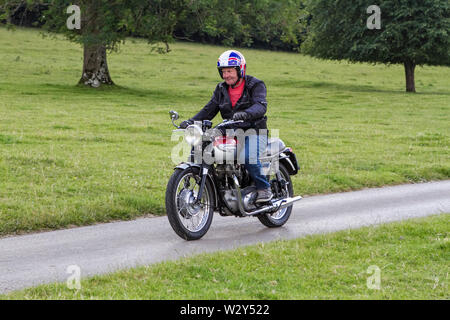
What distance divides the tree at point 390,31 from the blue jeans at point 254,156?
102 feet

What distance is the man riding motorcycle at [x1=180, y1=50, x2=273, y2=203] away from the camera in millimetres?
7828

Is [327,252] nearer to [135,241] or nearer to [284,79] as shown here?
[135,241]

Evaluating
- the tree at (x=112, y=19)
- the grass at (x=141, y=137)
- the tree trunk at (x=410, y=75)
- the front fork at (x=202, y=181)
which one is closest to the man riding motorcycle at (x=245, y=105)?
the front fork at (x=202, y=181)

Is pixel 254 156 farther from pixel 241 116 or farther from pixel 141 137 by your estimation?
pixel 141 137

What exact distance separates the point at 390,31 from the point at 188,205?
32840 millimetres

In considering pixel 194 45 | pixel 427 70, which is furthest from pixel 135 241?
pixel 194 45

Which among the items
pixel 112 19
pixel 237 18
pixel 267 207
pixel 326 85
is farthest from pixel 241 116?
pixel 326 85

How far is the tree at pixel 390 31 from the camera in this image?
123ft

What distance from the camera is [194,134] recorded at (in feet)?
24.6

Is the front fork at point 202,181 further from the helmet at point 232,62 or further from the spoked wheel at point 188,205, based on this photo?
the helmet at point 232,62

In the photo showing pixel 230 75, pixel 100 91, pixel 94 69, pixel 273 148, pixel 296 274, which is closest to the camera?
pixel 296 274

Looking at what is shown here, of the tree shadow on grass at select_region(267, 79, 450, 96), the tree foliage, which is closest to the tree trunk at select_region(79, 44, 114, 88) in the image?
the tree foliage

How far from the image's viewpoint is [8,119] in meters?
19.0
